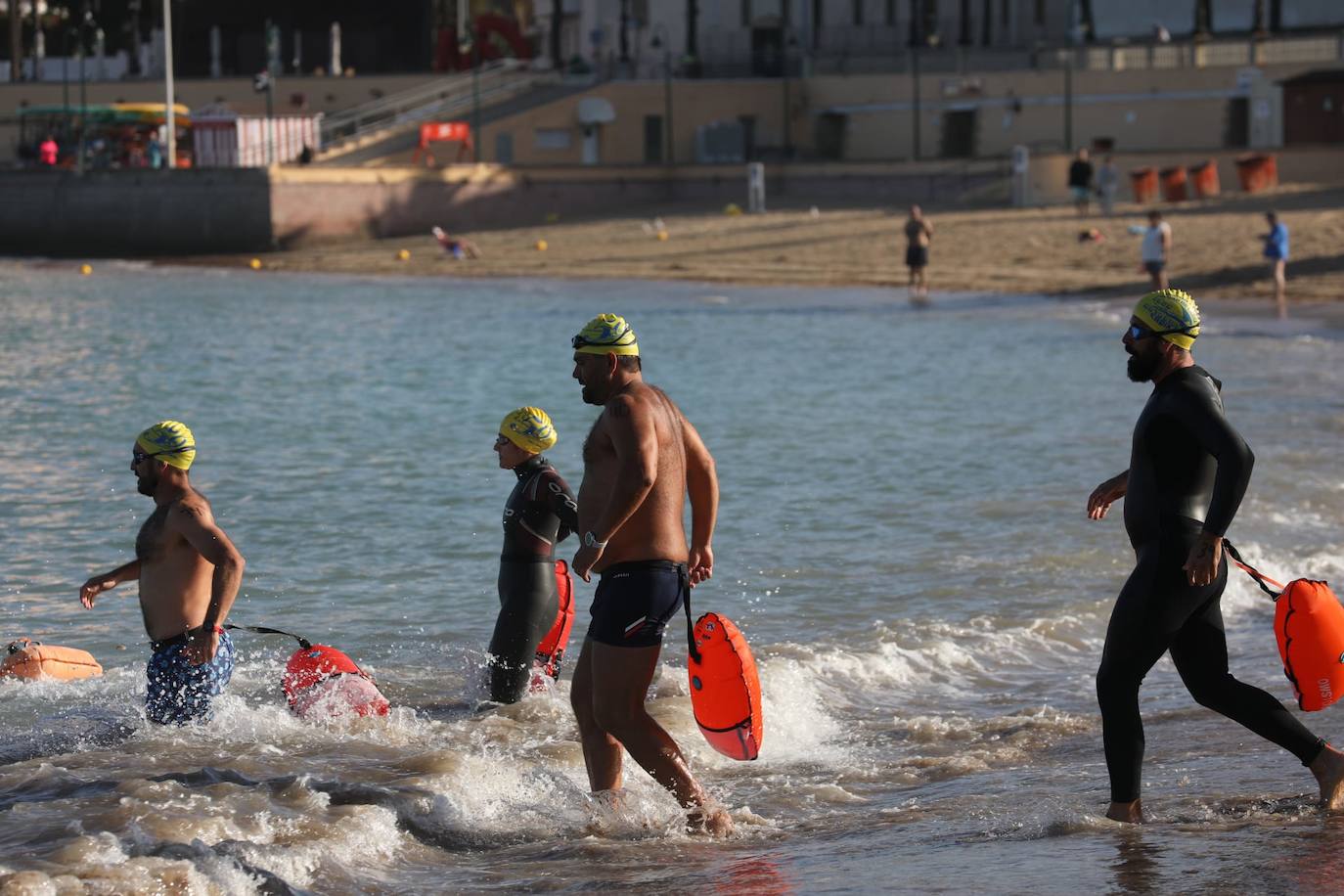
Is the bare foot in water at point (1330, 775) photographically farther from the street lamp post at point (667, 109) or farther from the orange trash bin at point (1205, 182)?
the street lamp post at point (667, 109)

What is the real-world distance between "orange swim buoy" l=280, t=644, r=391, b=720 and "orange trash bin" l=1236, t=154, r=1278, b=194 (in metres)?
36.7

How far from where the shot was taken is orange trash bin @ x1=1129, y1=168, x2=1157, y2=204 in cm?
4228

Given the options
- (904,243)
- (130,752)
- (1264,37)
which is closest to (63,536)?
(130,752)

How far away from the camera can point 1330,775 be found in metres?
6.41

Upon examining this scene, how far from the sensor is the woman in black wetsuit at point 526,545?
328 inches

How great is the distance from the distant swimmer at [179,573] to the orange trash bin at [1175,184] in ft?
120

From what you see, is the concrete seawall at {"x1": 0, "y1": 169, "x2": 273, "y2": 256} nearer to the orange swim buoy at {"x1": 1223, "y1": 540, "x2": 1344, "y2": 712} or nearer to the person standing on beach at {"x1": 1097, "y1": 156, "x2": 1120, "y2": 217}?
the person standing on beach at {"x1": 1097, "y1": 156, "x2": 1120, "y2": 217}

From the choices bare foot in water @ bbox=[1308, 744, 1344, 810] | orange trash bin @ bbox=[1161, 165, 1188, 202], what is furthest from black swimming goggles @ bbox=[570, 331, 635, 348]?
orange trash bin @ bbox=[1161, 165, 1188, 202]

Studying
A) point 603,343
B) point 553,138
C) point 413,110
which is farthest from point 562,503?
point 413,110

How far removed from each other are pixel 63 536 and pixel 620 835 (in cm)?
794

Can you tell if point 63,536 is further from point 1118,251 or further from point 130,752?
point 1118,251

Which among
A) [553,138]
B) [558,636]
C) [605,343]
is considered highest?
[553,138]

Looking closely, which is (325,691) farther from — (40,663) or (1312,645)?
(1312,645)

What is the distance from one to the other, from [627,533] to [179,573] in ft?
6.72
